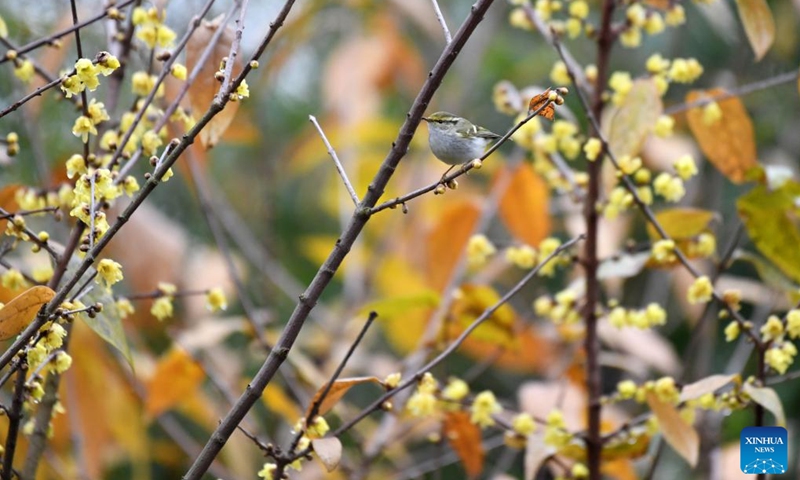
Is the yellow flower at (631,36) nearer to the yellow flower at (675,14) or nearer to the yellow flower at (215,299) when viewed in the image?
the yellow flower at (675,14)

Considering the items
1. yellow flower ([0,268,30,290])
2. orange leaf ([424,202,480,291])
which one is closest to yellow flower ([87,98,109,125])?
yellow flower ([0,268,30,290])

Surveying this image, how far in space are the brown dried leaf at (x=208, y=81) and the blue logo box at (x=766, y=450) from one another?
101 cm

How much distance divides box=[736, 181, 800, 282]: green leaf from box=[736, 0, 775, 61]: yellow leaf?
258 mm

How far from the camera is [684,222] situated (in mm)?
1607

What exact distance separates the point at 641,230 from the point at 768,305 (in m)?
0.89

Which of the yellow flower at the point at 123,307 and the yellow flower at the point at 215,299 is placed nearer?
the yellow flower at the point at 123,307

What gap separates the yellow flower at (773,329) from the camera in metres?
1.35

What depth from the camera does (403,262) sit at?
2.87 m

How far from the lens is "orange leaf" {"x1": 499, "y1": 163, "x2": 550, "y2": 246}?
2035 mm

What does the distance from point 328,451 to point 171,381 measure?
88cm

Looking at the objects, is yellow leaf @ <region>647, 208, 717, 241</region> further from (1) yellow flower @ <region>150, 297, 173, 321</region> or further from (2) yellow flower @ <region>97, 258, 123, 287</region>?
(2) yellow flower @ <region>97, 258, 123, 287</region>

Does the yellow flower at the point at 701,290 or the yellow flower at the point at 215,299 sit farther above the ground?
the yellow flower at the point at 701,290

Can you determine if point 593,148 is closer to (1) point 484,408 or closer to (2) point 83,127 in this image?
(1) point 484,408

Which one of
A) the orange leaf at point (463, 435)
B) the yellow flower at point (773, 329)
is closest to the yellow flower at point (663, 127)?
the yellow flower at point (773, 329)
